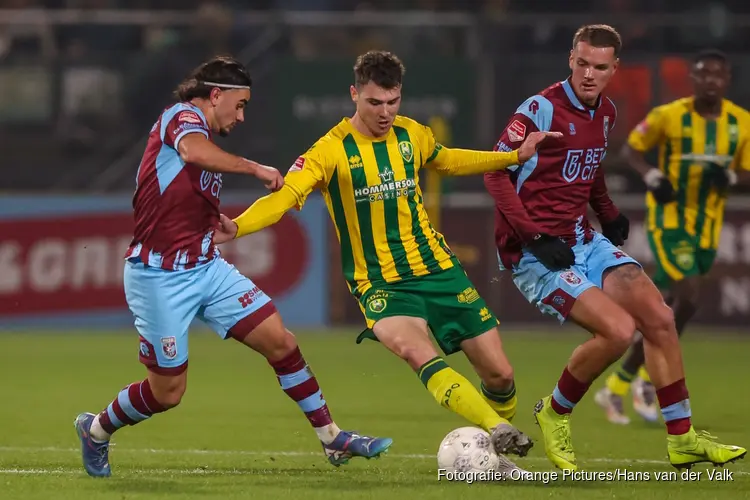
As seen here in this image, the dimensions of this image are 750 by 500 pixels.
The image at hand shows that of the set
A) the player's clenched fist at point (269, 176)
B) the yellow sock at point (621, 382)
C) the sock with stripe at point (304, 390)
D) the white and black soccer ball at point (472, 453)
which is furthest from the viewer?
the yellow sock at point (621, 382)

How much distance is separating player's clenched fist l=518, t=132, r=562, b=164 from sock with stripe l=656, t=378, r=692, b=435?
1407 mm

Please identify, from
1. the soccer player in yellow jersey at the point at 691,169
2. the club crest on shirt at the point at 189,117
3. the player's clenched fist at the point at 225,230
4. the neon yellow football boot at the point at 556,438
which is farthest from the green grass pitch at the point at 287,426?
the club crest on shirt at the point at 189,117

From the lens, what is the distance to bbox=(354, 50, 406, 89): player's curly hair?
23.0 ft

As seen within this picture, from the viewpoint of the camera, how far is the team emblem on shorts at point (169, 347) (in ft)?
22.7

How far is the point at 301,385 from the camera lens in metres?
7.25

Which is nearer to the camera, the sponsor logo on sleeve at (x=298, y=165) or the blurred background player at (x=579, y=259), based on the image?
the sponsor logo on sleeve at (x=298, y=165)

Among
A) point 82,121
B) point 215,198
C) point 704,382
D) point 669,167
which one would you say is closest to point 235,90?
point 215,198

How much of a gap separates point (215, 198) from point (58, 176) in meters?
9.44

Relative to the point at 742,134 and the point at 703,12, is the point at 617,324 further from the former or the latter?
the point at 703,12

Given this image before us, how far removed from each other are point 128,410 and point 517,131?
2509mm

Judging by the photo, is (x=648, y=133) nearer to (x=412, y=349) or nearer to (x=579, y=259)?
(x=579, y=259)

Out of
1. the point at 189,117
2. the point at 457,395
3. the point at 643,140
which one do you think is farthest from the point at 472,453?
the point at 643,140

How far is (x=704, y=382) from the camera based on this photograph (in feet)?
39.8

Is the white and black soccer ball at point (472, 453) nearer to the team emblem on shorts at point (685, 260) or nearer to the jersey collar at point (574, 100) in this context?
the jersey collar at point (574, 100)
